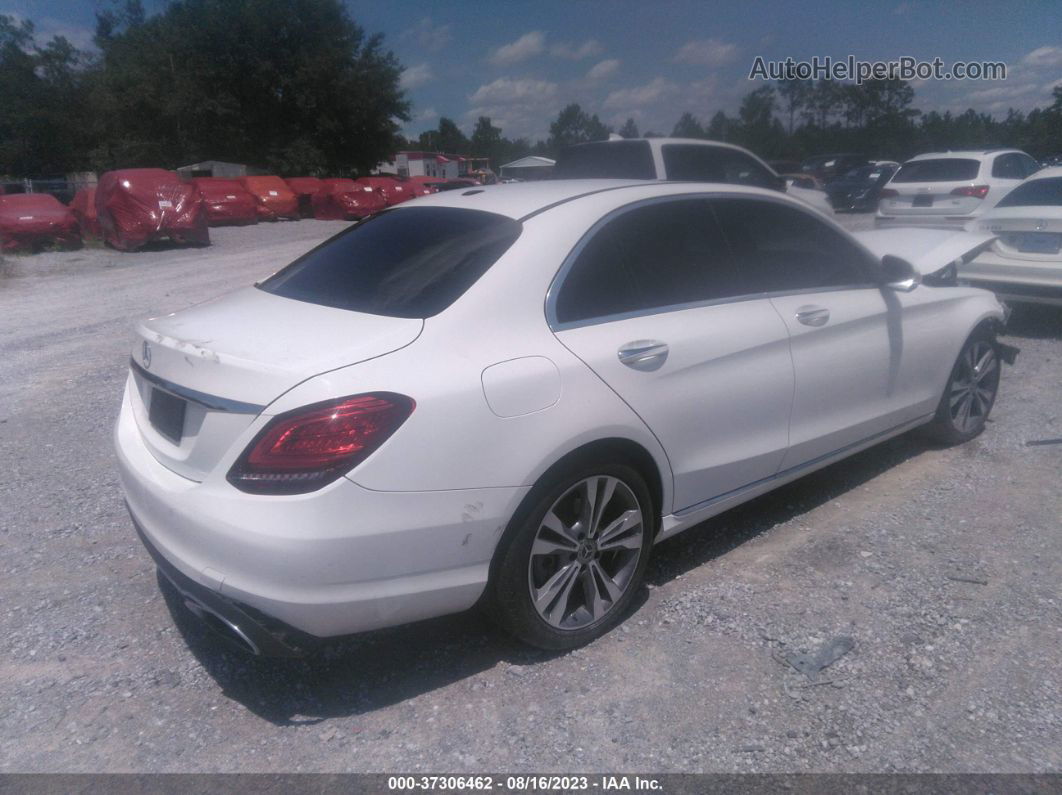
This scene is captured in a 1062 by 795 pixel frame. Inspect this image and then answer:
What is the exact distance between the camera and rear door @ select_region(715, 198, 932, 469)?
3.67 metres

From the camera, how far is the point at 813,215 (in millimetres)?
4000

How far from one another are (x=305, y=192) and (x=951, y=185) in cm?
2278

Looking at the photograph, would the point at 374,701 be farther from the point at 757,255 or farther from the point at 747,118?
the point at 747,118

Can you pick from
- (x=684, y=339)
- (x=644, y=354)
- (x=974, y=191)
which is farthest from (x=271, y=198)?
(x=644, y=354)

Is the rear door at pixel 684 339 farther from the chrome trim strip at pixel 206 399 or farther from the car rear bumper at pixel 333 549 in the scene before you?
the chrome trim strip at pixel 206 399

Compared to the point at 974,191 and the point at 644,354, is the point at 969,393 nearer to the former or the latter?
the point at 644,354

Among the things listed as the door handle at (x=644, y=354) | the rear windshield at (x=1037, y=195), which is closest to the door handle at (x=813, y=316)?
the door handle at (x=644, y=354)

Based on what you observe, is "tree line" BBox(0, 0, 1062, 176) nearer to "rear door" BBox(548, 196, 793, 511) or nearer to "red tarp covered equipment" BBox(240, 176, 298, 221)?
"red tarp covered equipment" BBox(240, 176, 298, 221)

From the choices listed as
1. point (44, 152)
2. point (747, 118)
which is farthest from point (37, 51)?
point (747, 118)

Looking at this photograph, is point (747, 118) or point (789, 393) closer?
point (789, 393)

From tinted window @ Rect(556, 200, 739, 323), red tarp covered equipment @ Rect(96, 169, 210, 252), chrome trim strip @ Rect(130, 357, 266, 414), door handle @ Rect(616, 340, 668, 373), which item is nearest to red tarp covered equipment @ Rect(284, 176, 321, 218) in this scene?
red tarp covered equipment @ Rect(96, 169, 210, 252)

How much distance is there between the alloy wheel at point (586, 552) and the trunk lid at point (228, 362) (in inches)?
32.9

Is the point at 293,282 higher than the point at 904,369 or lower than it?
higher

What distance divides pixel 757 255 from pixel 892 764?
7.15 ft
